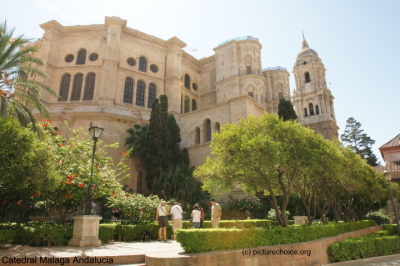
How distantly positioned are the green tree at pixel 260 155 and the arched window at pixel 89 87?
20.7m

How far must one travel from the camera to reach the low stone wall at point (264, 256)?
19.6ft

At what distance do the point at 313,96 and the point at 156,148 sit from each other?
3079 cm

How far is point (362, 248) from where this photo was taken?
35.4ft

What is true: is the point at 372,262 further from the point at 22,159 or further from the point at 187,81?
the point at 187,81

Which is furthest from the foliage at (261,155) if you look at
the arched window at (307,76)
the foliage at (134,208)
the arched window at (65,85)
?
the arched window at (307,76)

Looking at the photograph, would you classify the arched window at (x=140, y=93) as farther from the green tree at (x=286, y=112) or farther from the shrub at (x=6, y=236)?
the shrub at (x=6, y=236)

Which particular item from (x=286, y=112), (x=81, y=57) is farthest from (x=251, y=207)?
(x=81, y=57)

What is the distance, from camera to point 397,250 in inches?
495

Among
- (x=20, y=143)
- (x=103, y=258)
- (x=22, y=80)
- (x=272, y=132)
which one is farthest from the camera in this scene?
(x=22, y=80)

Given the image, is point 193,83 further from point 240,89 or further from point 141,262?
point 141,262

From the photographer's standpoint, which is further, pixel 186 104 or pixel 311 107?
pixel 311 107

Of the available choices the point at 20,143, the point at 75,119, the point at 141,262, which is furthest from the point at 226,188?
the point at 75,119

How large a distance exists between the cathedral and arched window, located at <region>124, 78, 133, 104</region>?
0.09 m

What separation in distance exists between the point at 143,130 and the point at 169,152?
3.86 m
